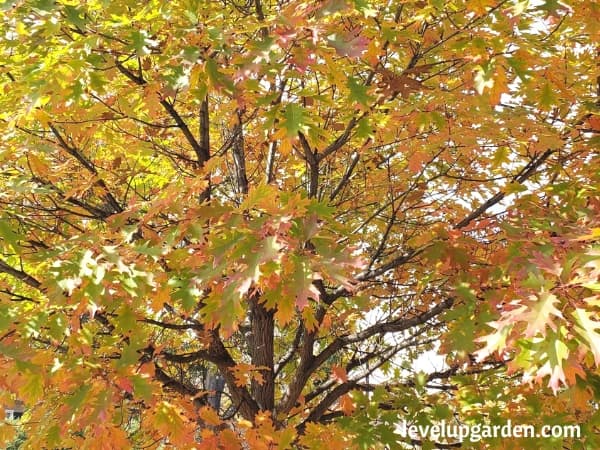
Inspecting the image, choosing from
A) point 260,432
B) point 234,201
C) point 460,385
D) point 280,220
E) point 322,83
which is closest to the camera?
point 280,220

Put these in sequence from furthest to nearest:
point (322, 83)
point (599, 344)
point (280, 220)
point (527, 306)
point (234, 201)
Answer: point (322, 83), point (234, 201), point (280, 220), point (527, 306), point (599, 344)

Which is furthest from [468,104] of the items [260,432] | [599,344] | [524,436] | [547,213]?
[260,432]

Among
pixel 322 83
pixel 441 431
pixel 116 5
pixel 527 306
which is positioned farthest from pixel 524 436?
pixel 116 5

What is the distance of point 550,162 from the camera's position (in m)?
3.38

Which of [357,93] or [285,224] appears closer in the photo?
[285,224]

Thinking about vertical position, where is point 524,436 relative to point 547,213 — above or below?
below

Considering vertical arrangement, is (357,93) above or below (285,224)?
above

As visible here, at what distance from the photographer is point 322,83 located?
155 inches

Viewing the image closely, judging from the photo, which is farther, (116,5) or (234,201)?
(234,201)

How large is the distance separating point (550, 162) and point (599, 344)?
87.5 inches

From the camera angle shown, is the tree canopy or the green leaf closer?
the tree canopy

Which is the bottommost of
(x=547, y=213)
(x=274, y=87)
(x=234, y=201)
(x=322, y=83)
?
(x=547, y=213)

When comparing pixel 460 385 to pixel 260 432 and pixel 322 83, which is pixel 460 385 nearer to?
pixel 260 432

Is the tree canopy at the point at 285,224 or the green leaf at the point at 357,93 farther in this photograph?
the green leaf at the point at 357,93
